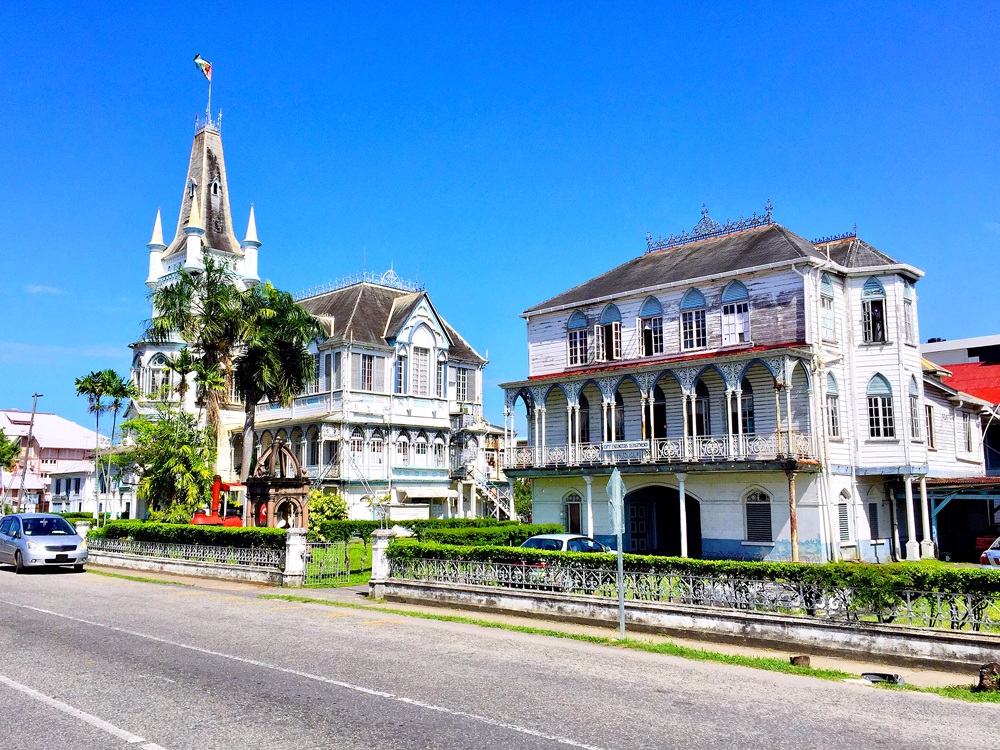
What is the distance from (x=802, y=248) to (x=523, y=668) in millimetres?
23560

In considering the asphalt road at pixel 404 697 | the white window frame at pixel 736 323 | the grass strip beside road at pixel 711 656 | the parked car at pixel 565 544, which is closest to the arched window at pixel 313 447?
the white window frame at pixel 736 323

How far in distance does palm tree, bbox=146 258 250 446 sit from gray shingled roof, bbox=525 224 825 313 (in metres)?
12.6

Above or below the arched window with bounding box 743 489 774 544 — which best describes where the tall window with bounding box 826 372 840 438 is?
above

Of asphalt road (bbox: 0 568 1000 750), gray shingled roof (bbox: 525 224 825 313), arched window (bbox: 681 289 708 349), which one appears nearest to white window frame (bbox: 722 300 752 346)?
arched window (bbox: 681 289 708 349)

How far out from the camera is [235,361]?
112 feet

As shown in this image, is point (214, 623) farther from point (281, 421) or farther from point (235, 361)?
point (281, 421)

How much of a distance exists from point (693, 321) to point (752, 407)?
419cm

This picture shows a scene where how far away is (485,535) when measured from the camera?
27.5 meters

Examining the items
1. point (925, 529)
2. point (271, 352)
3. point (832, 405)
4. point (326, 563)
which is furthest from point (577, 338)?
point (326, 563)

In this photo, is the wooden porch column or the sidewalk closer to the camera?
the sidewalk

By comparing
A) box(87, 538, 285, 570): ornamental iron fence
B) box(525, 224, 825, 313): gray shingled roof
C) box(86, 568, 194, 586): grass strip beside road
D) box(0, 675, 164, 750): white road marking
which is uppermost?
box(525, 224, 825, 313): gray shingled roof

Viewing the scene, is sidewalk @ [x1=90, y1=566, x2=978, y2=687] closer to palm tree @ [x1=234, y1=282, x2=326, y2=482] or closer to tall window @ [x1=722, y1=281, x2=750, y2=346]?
palm tree @ [x1=234, y1=282, x2=326, y2=482]

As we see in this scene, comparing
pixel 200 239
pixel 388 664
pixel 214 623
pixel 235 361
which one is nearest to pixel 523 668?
pixel 388 664

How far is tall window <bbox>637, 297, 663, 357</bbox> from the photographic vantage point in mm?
33344
